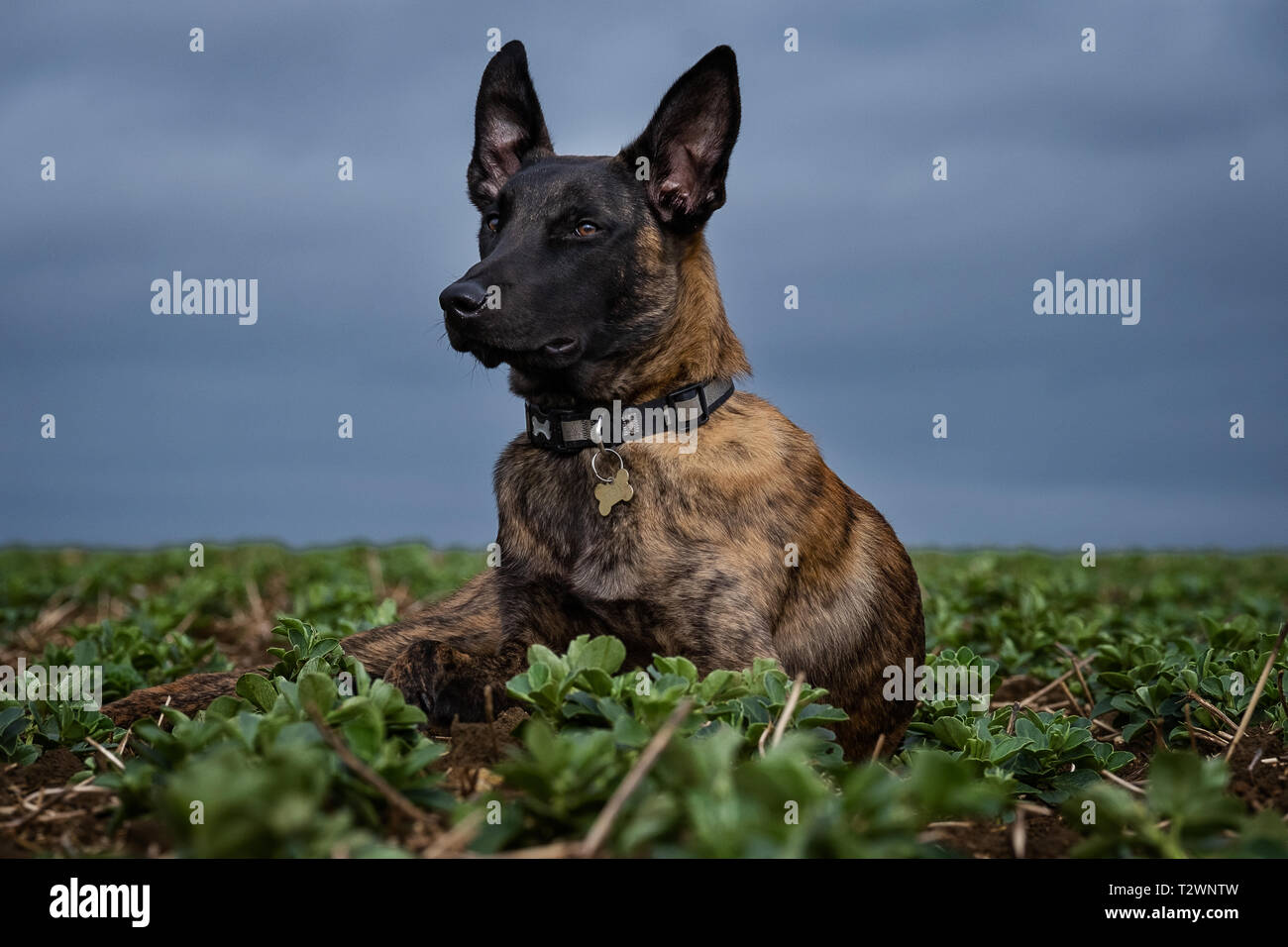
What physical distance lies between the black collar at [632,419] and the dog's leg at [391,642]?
103cm

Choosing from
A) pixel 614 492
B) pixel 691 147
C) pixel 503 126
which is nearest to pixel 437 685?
pixel 614 492

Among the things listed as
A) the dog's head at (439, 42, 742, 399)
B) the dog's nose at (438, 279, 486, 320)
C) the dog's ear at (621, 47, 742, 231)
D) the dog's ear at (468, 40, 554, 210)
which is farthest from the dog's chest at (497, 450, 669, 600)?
the dog's ear at (468, 40, 554, 210)

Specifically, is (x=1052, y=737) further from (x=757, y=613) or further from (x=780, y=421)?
(x=780, y=421)

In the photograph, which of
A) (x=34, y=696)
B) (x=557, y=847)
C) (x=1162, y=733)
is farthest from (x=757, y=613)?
(x=34, y=696)

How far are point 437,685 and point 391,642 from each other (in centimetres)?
134

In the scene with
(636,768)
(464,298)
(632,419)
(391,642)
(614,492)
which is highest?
(464,298)

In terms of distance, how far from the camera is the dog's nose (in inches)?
187

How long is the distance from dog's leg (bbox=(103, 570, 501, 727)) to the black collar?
1.03 metres

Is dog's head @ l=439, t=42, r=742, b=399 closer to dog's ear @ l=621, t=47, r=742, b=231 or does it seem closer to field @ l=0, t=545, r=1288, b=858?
dog's ear @ l=621, t=47, r=742, b=231

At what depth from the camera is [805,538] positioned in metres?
4.98

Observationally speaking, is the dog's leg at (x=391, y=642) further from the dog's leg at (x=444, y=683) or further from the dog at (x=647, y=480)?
the dog's leg at (x=444, y=683)

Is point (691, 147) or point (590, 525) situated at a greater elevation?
point (691, 147)

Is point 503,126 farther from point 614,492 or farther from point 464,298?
point 614,492

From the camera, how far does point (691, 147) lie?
5480 millimetres
